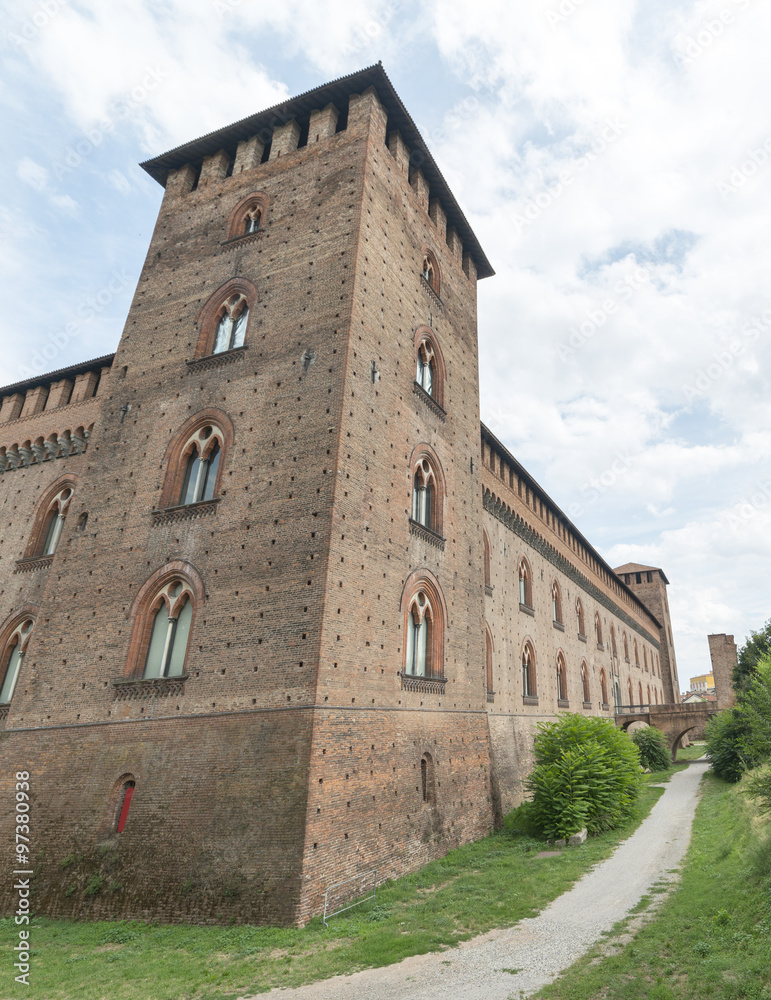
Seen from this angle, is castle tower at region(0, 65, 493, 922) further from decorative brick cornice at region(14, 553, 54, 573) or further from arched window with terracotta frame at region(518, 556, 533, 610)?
arched window with terracotta frame at region(518, 556, 533, 610)

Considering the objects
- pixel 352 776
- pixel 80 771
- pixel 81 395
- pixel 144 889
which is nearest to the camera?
pixel 144 889

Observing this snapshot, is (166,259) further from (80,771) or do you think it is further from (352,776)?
(352,776)

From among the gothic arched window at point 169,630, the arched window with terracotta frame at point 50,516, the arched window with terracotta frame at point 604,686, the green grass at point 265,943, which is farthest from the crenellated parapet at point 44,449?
the arched window with terracotta frame at point 604,686

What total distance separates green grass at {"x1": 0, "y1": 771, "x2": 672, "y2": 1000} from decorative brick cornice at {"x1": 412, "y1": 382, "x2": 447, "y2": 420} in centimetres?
970

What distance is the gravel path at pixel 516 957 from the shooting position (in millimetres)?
6184

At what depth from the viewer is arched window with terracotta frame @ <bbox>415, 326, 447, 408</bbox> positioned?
15070mm

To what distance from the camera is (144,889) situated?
29.7ft

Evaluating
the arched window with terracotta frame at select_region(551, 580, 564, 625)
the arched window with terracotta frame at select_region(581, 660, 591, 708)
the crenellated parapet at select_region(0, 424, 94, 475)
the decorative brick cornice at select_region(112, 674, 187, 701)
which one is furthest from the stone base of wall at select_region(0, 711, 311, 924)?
the arched window with terracotta frame at select_region(581, 660, 591, 708)

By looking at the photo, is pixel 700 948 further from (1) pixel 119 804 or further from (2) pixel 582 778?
(1) pixel 119 804

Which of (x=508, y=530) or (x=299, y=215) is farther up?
(x=299, y=215)

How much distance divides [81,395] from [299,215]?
8565mm

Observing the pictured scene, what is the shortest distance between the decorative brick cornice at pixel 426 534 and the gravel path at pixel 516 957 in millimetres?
6841

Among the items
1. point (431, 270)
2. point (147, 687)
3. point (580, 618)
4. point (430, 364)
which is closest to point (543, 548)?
point (580, 618)

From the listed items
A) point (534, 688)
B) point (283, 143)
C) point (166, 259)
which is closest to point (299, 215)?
point (283, 143)
